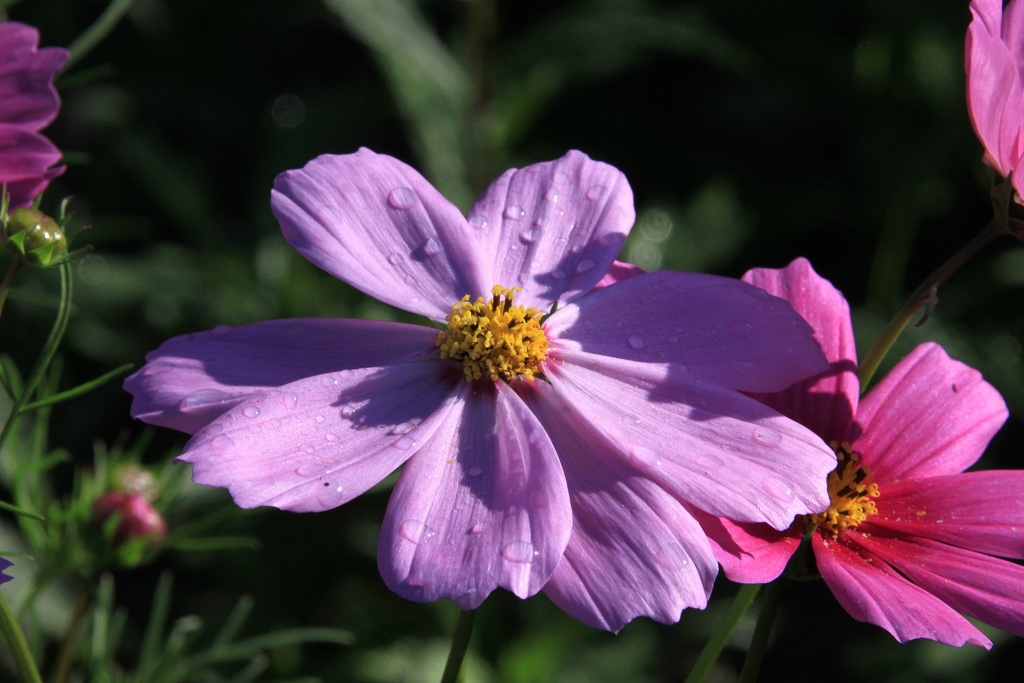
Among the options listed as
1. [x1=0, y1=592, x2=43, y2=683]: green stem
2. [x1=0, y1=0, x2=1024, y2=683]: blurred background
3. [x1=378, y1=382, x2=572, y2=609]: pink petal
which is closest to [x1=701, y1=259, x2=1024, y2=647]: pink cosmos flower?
[x1=378, y1=382, x2=572, y2=609]: pink petal

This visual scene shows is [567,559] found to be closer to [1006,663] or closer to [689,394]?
[689,394]

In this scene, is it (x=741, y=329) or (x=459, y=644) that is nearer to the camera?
(x=459, y=644)

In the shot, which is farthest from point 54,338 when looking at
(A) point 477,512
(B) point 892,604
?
(B) point 892,604

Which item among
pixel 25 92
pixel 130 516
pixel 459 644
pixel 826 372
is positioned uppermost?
pixel 25 92

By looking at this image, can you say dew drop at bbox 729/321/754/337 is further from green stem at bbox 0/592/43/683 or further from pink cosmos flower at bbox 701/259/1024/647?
green stem at bbox 0/592/43/683

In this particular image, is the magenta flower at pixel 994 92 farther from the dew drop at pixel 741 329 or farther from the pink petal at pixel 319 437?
the pink petal at pixel 319 437

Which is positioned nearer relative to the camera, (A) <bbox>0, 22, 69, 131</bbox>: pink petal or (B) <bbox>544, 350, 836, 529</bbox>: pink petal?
(B) <bbox>544, 350, 836, 529</bbox>: pink petal

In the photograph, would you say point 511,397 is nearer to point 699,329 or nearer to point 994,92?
point 699,329
